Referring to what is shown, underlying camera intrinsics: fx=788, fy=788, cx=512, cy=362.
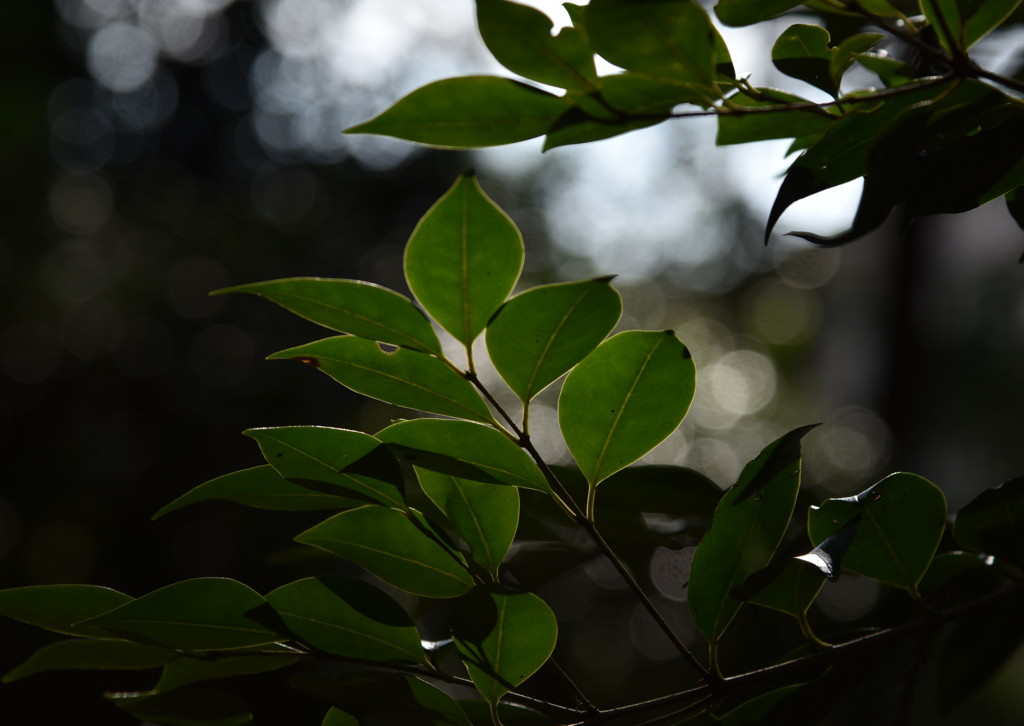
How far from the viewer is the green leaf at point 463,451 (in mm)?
303

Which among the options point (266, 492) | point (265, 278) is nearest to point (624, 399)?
point (266, 492)

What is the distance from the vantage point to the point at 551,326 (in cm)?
30

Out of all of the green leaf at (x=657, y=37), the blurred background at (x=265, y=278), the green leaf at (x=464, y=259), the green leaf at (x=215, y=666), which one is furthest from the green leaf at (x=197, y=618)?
the blurred background at (x=265, y=278)

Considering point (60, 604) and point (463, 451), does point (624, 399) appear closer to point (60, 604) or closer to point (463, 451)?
point (463, 451)

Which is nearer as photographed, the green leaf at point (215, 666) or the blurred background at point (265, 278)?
the green leaf at point (215, 666)

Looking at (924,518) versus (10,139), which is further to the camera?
(10,139)

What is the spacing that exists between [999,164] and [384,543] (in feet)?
0.94

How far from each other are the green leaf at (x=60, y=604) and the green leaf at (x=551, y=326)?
0.18m

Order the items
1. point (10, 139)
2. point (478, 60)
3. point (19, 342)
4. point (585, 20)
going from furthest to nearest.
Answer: point (478, 60), point (10, 139), point (19, 342), point (585, 20)

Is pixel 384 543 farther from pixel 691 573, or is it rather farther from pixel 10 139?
pixel 10 139

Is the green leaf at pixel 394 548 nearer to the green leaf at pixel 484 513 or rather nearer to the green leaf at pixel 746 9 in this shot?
the green leaf at pixel 484 513

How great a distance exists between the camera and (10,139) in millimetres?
4043

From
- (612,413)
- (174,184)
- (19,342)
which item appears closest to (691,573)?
(612,413)

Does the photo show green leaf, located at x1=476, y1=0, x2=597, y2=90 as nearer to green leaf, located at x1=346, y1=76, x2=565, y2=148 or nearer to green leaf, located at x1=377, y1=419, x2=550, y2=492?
green leaf, located at x1=346, y1=76, x2=565, y2=148
